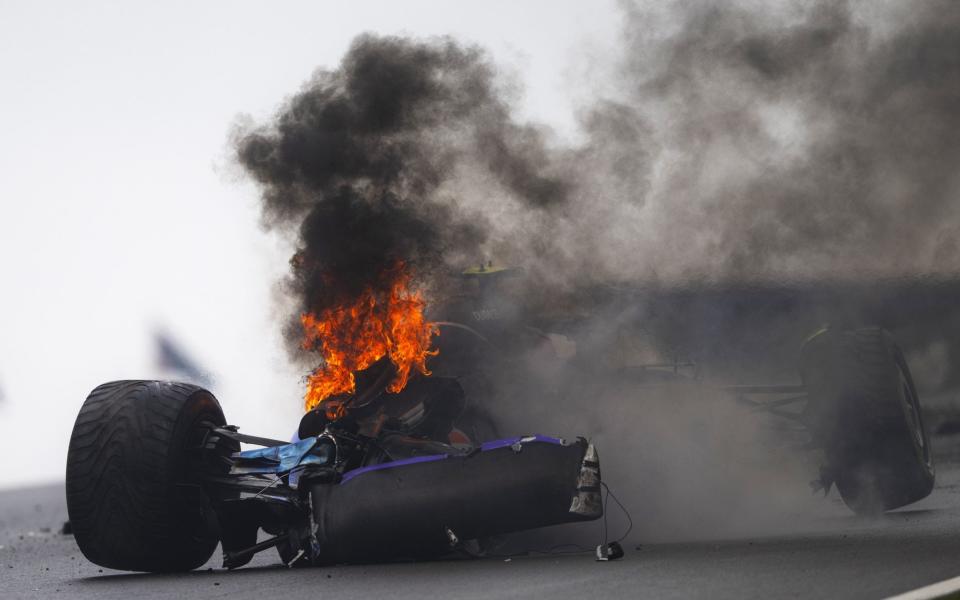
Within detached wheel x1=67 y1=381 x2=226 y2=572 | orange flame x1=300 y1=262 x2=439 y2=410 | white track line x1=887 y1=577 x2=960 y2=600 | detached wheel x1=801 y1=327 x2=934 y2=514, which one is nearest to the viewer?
white track line x1=887 y1=577 x2=960 y2=600

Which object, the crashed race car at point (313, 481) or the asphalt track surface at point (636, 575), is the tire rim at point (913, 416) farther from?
the crashed race car at point (313, 481)

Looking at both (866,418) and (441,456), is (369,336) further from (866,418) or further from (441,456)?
(866,418)

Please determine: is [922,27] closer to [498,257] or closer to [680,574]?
[498,257]

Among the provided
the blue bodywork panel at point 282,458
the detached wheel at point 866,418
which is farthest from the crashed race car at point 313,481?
the detached wheel at point 866,418

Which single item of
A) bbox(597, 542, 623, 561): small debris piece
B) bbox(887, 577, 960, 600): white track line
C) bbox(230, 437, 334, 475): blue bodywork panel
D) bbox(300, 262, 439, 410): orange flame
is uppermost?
bbox(300, 262, 439, 410): orange flame

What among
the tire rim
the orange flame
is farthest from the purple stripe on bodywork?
the tire rim

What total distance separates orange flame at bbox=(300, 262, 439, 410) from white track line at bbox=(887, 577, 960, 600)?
5183 millimetres

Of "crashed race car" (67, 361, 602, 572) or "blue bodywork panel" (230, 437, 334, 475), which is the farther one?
"blue bodywork panel" (230, 437, 334, 475)

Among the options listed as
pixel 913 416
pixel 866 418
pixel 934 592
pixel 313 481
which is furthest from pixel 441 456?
pixel 913 416

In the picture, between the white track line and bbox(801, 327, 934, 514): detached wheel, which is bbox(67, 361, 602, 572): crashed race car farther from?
bbox(801, 327, 934, 514): detached wheel

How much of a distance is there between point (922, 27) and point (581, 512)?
8691 millimetres

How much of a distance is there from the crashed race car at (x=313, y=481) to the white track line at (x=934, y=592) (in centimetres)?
292

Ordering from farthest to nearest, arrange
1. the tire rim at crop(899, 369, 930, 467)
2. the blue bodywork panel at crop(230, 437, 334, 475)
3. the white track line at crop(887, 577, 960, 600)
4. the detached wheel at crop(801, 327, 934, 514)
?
the tire rim at crop(899, 369, 930, 467) < the detached wheel at crop(801, 327, 934, 514) < the blue bodywork panel at crop(230, 437, 334, 475) < the white track line at crop(887, 577, 960, 600)

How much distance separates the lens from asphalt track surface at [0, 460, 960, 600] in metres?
7.79
